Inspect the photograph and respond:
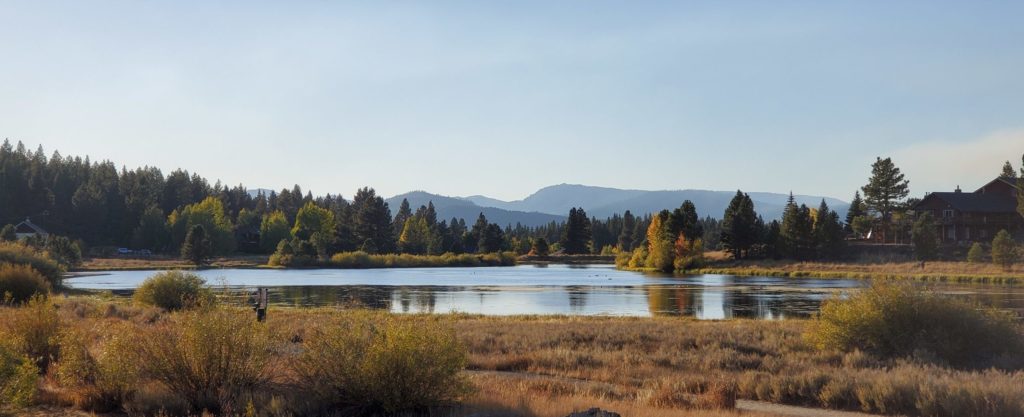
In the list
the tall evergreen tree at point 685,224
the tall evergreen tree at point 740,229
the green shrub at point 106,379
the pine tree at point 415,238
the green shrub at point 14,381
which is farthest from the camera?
the pine tree at point 415,238

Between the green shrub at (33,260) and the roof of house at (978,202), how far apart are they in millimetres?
95477

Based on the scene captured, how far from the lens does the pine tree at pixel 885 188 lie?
102 metres

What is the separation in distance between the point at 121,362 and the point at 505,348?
11.2 metres

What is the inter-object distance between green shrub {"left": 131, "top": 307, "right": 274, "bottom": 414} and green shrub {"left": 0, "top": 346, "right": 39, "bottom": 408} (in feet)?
4.88

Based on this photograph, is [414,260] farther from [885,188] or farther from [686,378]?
[686,378]

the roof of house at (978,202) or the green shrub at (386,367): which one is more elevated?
the roof of house at (978,202)

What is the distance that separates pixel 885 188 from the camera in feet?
336

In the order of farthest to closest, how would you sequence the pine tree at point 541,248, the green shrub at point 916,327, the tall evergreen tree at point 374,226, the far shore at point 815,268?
the pine tree at point 541,248 < the tall evergreen tree at point 374,226 < the far shore at point 815,268 < the green shrub at point 916,327

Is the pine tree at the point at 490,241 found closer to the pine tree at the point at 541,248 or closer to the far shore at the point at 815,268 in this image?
the pine tree at the point at 541,248

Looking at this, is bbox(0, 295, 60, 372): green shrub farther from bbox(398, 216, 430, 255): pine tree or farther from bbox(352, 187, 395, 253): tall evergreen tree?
bbox(398, 216, 430, 255): pine tree

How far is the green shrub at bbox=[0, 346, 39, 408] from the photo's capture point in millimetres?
10141

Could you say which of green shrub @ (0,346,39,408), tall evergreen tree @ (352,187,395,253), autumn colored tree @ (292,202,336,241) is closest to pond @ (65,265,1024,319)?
green shrub @ (0,346,39,408)

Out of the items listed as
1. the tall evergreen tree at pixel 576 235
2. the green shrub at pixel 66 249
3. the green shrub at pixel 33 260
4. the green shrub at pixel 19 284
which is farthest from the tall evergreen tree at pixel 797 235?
the green shrub at pixel 66 249

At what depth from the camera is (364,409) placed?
36.7ft
